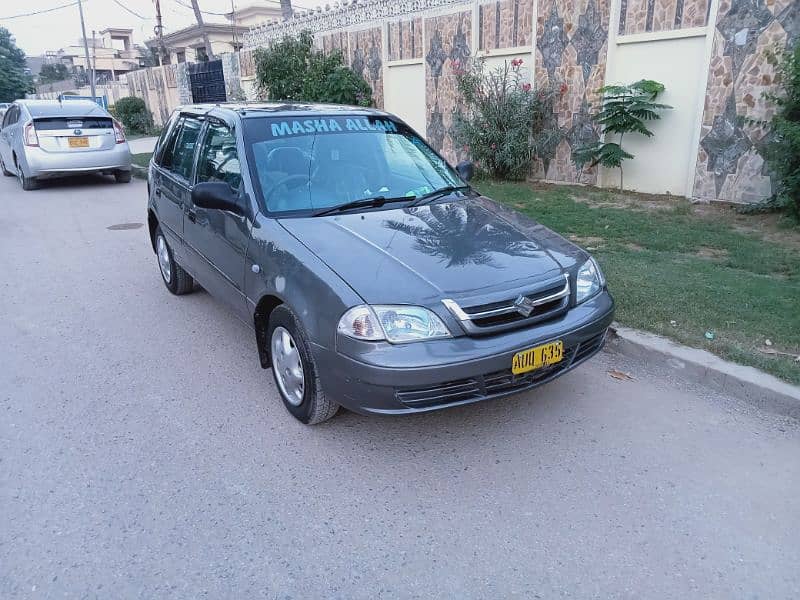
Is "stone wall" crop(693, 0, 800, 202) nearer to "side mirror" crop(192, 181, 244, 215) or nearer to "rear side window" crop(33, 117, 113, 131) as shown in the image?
"side mirror" crop(192, 181, 244, 215)

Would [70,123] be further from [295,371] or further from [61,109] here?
[295,371]

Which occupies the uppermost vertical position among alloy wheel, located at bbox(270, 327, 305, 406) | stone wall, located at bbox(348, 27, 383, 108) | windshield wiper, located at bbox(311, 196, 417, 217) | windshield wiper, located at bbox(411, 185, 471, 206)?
stone wall, located at bbox(348, 27, 383, 108)

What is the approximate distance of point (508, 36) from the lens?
35.1 ft

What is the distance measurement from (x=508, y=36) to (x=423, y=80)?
2469 millimetres

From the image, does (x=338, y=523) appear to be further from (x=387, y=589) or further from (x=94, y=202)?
(x=94, y=202)

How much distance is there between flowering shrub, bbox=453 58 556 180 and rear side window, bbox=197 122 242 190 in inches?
265

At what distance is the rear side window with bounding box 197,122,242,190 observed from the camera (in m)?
4.17

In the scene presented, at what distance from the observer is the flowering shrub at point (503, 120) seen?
33.8 feet

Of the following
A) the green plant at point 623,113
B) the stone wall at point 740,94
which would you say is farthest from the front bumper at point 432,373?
the green plant at point 623,113

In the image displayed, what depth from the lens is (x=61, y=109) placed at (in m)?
12.3

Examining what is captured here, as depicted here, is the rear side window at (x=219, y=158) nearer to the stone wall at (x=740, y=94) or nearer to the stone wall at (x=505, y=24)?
the stone wall at (x=740, y=94)

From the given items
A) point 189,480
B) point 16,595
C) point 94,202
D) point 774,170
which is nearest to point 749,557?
point 189,480

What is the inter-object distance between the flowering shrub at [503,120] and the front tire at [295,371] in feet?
25.4

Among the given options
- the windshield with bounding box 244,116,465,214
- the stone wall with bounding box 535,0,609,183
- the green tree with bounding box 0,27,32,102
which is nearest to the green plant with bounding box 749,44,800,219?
the stone wall with bounding box 535,0,609,183
